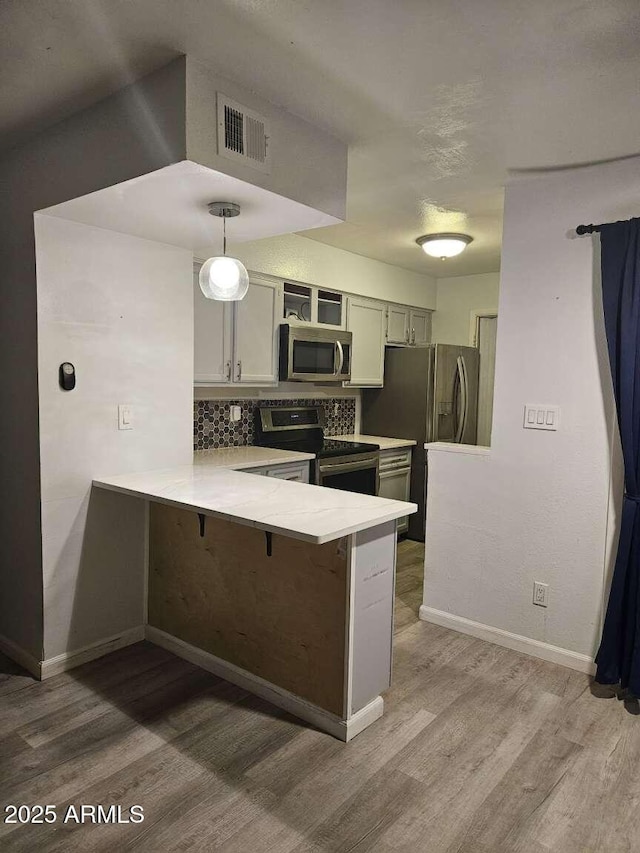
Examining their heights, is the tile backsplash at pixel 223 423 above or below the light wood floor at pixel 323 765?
above

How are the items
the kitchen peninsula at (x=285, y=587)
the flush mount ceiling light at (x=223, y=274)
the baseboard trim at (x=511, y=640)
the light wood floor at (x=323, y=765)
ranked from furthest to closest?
the baseboard trim at (x=511, y=640)
the flush mount ceiling light at (x=223, y=274)
the kitchen peninsula at (x=285, y=587)
the light wood floor at (x=323, y=765)

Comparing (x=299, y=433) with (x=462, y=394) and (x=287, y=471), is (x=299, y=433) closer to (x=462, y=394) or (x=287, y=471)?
(x=287, y=471)

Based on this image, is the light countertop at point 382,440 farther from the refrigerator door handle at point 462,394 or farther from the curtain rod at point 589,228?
the curtain rod at point 589,228

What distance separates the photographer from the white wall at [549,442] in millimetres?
2666

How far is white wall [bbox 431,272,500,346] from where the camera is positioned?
5352 millimetres

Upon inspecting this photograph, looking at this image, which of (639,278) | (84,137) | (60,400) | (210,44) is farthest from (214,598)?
(639,278)

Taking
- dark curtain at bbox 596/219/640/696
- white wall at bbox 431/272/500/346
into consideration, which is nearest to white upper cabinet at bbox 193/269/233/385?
dark curtain at bbox 596/219/640/696

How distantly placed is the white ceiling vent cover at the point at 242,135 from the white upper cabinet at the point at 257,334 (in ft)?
5.57

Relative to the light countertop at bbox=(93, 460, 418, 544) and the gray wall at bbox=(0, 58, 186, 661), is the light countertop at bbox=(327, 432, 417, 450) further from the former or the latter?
the gray wall at bbox=(0, 58, 186, 661)

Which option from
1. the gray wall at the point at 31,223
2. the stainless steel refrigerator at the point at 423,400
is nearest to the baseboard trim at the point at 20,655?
the gray wall at the point at 31,223

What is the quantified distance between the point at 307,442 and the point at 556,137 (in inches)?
110

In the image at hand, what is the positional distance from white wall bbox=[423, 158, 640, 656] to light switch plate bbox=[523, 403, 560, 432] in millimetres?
31

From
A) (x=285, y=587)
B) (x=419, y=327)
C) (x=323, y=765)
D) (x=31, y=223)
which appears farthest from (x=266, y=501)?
(x=419, y=327)

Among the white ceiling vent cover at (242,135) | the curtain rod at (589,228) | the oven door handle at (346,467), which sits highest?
the white ceiling vent cover at (242,135)
